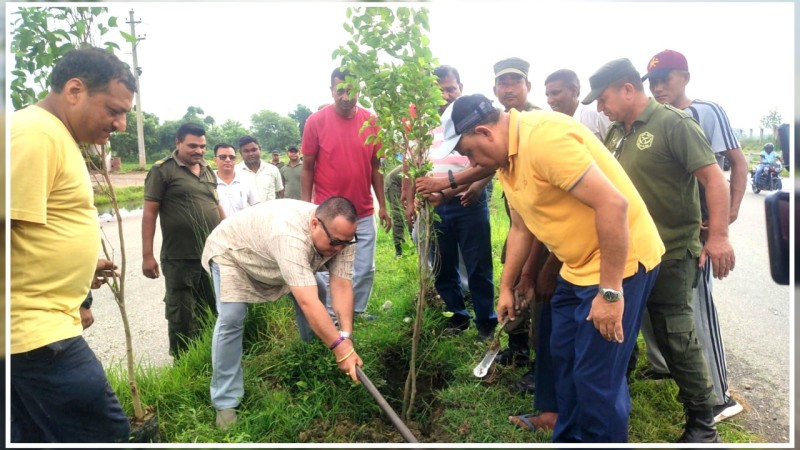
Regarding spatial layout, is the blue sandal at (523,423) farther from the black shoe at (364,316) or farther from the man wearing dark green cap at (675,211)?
the black shoe at (364,316)

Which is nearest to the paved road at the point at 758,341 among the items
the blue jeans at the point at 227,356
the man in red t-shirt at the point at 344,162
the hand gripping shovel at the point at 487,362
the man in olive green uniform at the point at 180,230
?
the hand gripping shovel at the point at 487,362

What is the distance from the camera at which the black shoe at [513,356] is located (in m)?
3.42

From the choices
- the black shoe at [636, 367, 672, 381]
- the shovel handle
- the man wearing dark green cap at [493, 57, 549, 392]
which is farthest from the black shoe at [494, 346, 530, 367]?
the shovel handle

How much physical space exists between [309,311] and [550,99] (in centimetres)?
232

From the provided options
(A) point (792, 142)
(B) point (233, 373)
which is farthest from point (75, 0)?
(A) point (792, 142)

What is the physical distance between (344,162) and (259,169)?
10.1ft

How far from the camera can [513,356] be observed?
3398 millimetres

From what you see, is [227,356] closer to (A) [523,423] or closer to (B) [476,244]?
(A) [523,423]

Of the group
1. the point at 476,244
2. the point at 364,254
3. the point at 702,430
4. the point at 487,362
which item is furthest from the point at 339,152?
the point at 702,430

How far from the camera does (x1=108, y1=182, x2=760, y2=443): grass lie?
9.01ft

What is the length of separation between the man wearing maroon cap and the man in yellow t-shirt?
303 centimetres

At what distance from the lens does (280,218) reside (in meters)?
2.82

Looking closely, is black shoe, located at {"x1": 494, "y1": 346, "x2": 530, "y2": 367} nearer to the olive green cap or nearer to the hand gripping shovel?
the hand gripping shovel

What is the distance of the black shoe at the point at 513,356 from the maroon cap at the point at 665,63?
2.04 meters
